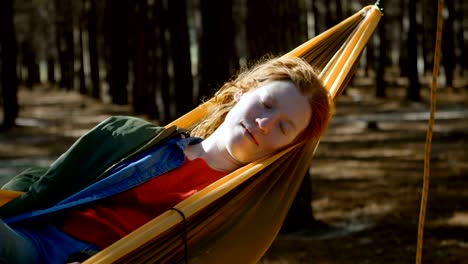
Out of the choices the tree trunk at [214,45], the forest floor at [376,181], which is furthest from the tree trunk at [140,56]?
the tree trunk at [214,45]

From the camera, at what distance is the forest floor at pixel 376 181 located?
5.45 m

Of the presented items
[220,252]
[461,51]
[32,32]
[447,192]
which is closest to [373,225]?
[447,192]

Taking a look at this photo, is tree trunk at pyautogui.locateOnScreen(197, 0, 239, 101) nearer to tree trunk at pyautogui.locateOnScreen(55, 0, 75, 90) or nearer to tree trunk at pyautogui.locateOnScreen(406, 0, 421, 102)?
tree trunk at pyautogui.locateOnScreen(406, 0, 421, 102)

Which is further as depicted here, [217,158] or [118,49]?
[118,49]

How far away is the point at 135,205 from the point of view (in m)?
2.81

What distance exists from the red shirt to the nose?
0.88 feet

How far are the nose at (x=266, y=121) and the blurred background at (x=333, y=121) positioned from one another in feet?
4.32

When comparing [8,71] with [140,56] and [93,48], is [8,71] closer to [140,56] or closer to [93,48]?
[140,56]

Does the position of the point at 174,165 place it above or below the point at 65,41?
above

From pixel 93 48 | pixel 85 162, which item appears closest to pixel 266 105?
pixel 85 162

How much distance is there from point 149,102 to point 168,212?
15.4 meters

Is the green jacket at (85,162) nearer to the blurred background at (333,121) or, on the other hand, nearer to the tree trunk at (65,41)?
the blurred background at (333,121)

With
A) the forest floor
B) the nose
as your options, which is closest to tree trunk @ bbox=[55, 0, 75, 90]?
the forest floor

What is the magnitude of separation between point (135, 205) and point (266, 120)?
1.90 feet
